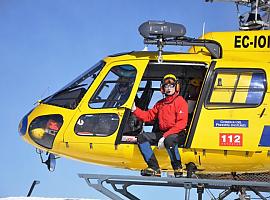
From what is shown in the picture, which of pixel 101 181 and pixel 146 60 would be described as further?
pixel 146 60

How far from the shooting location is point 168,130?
8820 mm

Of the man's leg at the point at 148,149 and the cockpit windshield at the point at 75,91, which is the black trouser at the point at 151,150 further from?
the cockpit windshield at the point at 75,91

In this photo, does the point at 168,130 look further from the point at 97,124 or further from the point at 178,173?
the point at 97,124

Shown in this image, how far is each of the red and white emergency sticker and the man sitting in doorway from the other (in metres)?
0.63

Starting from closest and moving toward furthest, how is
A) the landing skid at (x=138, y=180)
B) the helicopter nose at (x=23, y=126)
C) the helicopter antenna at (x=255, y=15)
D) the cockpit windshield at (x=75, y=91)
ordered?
the landing skid at (x=138, y=180) → the cockpit windshield at (x=75, y=91) → the helicopter nose at (x=23, y=126) → the helicopter antenna at (x=255, y=15)

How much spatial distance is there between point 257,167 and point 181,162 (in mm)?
1323

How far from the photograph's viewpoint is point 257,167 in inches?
360

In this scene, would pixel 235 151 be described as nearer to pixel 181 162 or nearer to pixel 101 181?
pixel 181 162

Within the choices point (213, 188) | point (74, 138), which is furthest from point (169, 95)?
point (213, 188)

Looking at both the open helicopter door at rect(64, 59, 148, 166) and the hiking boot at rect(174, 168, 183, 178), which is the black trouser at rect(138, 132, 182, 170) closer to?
the hiking boot at rect(174, 168, 183, 178)

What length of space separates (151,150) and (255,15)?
998cm

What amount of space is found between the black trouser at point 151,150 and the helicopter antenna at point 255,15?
888cm

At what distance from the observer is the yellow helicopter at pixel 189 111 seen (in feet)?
28.7

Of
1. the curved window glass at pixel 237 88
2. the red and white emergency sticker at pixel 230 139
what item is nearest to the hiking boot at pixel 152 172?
the red and white emergency sticker at pixel 230 139
